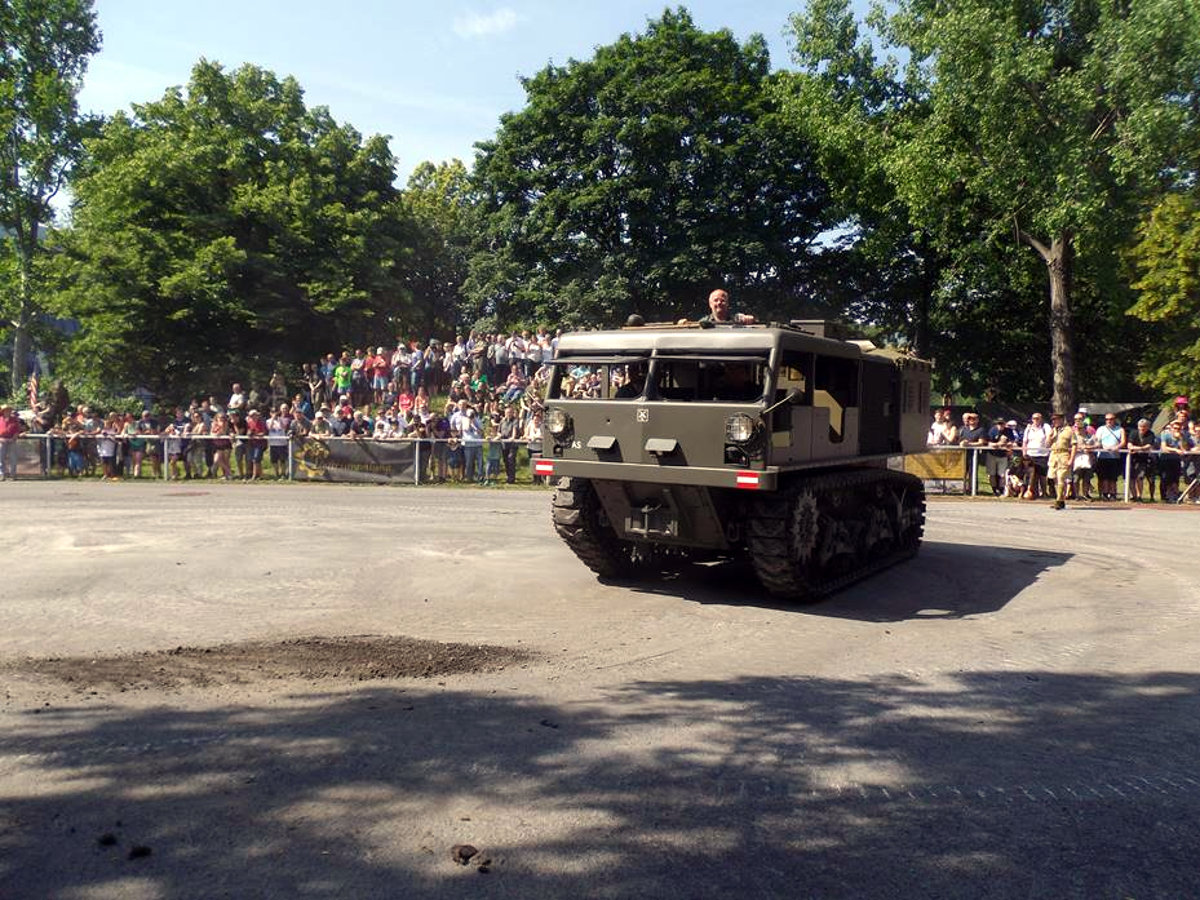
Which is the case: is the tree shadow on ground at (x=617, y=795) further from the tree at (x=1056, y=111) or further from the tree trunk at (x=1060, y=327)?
the tree trunk at (x=1060, y=327)

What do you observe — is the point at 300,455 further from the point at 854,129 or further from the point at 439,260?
the point at 439,260

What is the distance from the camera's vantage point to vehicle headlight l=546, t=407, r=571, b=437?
10.2 meters

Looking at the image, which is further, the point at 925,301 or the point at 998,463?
the point at 925,301

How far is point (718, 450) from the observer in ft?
30.5

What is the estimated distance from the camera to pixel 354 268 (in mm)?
38250

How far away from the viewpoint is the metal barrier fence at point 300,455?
23406 millimetres

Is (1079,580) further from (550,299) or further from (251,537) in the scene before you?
(550,299)

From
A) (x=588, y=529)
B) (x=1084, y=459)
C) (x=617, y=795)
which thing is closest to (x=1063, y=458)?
(x=1084, y=459)

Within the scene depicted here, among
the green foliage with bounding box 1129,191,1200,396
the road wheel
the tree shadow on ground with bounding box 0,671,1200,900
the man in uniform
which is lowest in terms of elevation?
the tree shadow on ground with bounding box 0,671,1200,900

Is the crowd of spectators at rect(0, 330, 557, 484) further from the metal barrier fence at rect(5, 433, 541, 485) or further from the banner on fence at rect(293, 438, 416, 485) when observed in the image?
the banner on fence at rect(293, 438, 416, 485)

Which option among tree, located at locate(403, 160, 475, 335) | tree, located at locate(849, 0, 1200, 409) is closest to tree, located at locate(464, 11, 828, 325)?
tree, located at locate(849, 0, 1200, 409)

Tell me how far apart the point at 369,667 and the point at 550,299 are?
31257 millimetres

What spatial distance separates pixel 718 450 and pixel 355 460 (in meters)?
15.9

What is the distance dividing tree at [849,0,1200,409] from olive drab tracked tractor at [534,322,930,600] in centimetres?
1672
